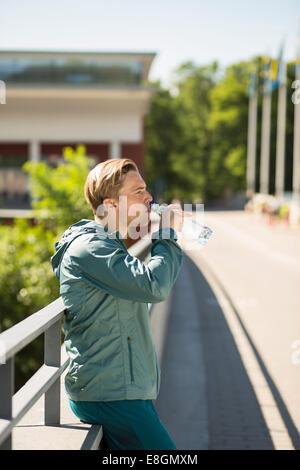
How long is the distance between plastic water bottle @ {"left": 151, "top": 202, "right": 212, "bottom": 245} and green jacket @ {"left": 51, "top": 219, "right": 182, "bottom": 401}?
71 mm

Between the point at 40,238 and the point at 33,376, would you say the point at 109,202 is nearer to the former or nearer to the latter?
the point at 33,376

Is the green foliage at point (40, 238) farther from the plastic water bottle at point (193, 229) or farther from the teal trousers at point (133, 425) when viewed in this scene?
the teal trousers at point (133, 425)

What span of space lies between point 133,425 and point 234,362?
19.4ft

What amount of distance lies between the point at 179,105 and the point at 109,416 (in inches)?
2805

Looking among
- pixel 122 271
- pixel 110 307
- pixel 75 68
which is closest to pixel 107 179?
pixel 122 271

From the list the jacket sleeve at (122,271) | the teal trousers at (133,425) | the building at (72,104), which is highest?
the building at (72,104)

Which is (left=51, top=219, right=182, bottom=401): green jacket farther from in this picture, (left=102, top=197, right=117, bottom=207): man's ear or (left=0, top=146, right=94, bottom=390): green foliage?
(left=0, top=146, right=94, bottom=390): green foliage

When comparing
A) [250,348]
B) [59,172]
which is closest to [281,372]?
A: [250,348]

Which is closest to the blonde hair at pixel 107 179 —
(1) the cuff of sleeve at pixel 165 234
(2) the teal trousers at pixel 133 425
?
(1) the cuff of sleeve at pixel 165 234

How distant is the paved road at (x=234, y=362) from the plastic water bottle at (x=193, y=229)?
10.7ft

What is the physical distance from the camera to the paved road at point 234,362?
5.74 metres

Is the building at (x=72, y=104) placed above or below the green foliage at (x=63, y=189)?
above
